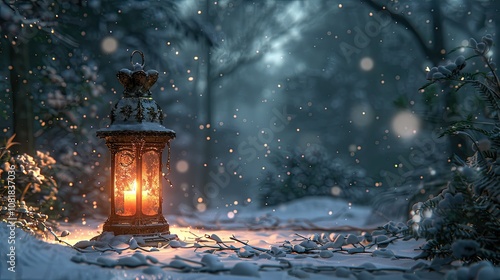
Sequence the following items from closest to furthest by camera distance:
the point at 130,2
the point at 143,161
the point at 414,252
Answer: the point at 414,252
the point at 143,161
the point at 130,2

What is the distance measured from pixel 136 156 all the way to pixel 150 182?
0.42 m

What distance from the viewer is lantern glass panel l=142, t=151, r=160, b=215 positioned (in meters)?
5.65

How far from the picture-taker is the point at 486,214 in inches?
131

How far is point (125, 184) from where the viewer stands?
5652 millimetres

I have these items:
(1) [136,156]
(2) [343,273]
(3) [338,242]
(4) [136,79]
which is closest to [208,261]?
(2) [343,273]

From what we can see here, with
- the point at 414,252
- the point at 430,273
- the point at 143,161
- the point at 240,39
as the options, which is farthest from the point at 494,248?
the point at 240,39

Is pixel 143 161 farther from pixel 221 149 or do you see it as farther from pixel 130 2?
pixel 221 149

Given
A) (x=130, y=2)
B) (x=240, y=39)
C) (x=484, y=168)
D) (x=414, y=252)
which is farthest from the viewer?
(x=240, y=39)

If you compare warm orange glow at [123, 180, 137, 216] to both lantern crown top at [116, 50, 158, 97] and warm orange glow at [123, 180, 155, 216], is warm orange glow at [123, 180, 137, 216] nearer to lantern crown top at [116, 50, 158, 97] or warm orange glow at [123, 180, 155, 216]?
warm orange glow at [123, 180, 155, 216]

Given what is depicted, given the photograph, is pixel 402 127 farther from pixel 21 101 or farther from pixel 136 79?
pixel 136 79

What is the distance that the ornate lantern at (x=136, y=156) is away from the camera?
539 cm

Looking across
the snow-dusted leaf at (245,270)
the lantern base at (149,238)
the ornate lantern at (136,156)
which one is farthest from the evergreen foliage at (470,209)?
the ornate lantern at (136,156)

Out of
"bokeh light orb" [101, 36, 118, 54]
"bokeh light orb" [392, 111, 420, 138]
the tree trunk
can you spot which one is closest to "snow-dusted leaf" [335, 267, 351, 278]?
the tree trunk

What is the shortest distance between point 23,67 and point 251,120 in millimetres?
9059
